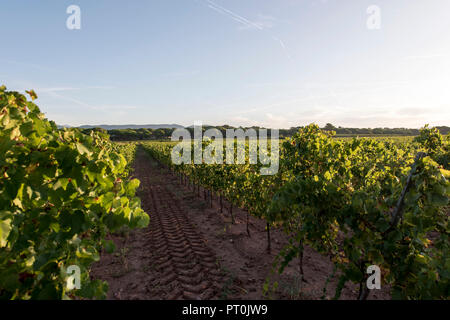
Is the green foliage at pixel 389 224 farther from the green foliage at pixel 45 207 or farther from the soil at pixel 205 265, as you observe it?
the soil at pixel 205 265

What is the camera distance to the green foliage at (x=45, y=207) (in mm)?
1769

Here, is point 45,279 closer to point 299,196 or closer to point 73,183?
point 73,183

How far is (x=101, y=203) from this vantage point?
91.7 inches

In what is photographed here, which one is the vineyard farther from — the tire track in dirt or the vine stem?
the tire track in dirt

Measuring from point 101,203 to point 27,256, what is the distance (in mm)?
701

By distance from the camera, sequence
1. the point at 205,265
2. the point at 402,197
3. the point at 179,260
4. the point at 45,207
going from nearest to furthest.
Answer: the point at 45,207
the point at 402,197
the point at 205,265
the point at 179,260

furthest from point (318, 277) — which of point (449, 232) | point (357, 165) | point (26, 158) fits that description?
point (26, 158)

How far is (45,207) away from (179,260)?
5.51m

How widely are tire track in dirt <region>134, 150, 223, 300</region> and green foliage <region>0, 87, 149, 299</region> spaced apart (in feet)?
13.4

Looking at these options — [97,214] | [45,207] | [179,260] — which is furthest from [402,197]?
[179,260]

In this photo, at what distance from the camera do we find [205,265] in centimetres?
673

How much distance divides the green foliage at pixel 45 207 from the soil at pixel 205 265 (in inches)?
160

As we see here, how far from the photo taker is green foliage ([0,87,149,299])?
1.77 metres

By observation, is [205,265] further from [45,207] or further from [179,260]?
[45,207]
